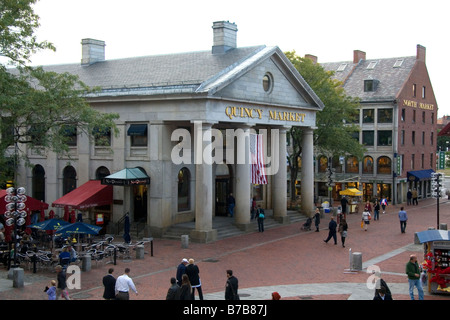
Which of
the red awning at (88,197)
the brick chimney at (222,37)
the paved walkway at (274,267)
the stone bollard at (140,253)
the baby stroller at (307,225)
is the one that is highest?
the brick chimney at (222,37)

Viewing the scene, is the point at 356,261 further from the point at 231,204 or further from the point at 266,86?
the point at 231,204

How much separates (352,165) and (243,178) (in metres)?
28.4

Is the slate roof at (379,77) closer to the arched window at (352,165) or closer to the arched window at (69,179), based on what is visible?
the arched window at (352,165)

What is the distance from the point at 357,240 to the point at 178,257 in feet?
37.3

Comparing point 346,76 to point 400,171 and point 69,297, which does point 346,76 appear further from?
point 69,297

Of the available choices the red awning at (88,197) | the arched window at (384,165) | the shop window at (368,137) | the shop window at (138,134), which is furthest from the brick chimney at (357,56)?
the red awning at (88,197)

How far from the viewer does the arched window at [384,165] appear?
2288 inches

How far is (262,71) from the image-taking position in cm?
3562

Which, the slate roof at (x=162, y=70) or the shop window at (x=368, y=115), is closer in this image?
the slate roof at (x=162, y=70)

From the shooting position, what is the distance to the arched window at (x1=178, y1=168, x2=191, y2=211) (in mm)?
35562

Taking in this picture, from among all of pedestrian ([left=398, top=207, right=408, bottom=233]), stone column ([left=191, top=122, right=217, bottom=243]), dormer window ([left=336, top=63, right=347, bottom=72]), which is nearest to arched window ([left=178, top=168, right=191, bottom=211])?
stone column ([left=191, top=122, right=217, bottom=243])

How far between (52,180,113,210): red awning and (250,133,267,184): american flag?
8995 mm

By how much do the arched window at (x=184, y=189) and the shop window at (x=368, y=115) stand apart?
2958 cm

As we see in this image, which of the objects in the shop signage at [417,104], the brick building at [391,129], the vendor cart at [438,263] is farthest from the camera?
the shop signage at [417,104]
